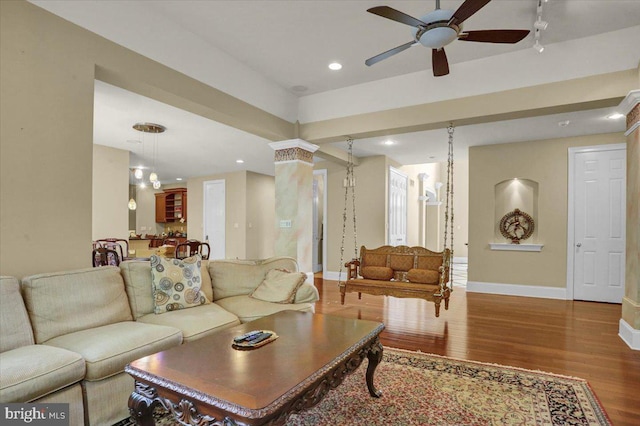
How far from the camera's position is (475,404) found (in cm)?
238

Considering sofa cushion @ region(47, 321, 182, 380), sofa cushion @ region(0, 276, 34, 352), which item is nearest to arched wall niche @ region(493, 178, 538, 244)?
sofa cushion @ region(47, 321, 182, 380)

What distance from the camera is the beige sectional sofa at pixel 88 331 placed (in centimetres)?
187

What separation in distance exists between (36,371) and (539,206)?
23.4ft

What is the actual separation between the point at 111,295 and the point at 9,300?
0.62 meters

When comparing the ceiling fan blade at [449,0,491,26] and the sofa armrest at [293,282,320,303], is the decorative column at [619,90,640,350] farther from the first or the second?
the sofa armrest at [293,282,320,303]

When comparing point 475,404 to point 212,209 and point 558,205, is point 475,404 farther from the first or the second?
point 212,209

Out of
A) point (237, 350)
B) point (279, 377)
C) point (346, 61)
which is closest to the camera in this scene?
point (279, 377)

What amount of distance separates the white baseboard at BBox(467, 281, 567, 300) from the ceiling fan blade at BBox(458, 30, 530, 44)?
5.09 m

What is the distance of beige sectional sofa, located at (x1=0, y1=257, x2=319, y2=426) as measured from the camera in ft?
6.13

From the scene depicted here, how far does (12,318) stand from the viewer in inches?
83.7

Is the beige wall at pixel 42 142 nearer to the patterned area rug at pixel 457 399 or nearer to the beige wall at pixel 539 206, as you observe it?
the patterned area rug at pixel 457 399

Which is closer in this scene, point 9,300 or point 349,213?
point 9,300

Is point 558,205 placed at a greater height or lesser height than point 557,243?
greater

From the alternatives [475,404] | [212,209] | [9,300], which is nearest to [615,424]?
[475,404]
